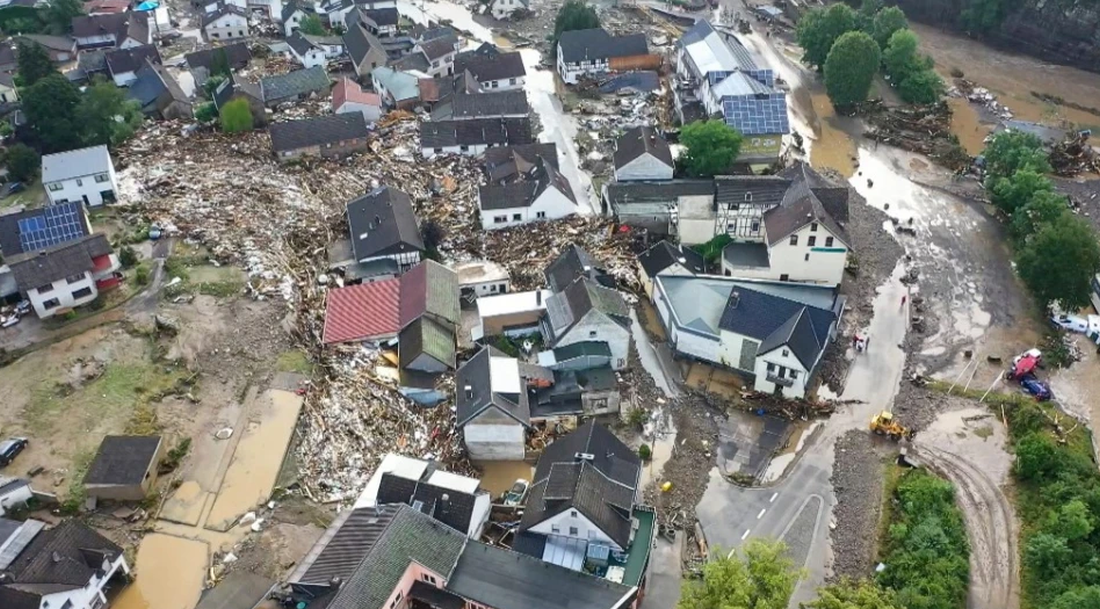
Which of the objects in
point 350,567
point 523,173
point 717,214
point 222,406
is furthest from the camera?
point 523,173

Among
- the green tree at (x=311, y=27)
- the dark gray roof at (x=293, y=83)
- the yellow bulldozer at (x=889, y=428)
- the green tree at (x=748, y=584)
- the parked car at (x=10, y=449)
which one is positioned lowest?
the parked car at (x=10, y=449)

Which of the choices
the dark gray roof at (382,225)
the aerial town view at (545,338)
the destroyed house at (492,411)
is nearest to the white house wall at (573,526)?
the aerial town view at (545,338)

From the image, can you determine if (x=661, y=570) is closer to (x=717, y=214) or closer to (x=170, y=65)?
(x=717, y=214)

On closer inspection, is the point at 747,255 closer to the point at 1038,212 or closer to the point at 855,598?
the point at 1038,212

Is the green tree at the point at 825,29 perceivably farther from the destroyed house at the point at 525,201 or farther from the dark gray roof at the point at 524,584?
the dark gray roof at the point at 524,584

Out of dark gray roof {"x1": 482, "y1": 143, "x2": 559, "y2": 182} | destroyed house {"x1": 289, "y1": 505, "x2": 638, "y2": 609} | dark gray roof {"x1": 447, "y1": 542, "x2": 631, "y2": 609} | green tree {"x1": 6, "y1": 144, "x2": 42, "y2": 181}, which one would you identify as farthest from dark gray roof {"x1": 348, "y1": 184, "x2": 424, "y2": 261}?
green tree {"x1": 6, "y1": 144, "x2": 42, "y2": 181}

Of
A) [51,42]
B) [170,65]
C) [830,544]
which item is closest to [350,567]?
[830,544]
